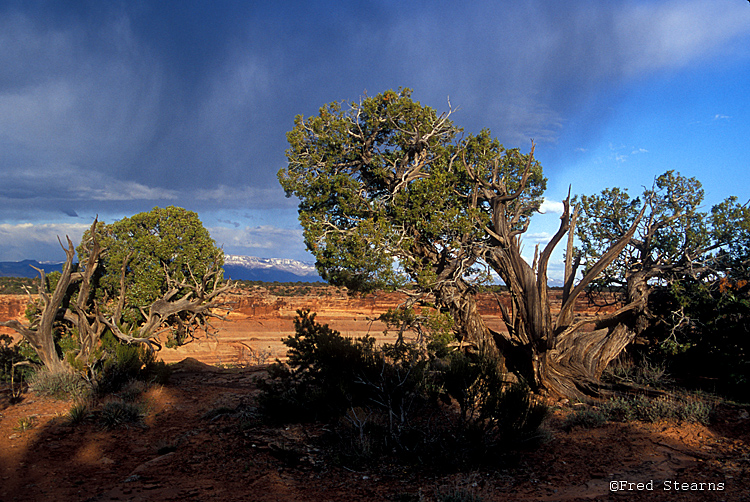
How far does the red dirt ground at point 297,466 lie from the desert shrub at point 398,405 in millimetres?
354

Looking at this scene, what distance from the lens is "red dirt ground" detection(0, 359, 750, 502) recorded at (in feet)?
17.3

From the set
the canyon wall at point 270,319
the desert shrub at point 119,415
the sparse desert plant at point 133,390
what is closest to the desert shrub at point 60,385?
the sparse desert plant at point 133,390

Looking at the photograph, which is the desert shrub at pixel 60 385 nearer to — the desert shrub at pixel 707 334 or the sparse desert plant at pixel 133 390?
the sparse desert plant at pixel 133 390

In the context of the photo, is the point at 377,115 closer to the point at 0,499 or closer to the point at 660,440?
the point at 660,440

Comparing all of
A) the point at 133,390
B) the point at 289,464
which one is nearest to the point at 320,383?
the point at 289,464

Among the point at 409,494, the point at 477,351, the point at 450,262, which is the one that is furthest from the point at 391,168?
the point at 409,494

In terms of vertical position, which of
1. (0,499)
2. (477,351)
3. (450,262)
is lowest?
(0,499)

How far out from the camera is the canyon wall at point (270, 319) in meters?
21.8

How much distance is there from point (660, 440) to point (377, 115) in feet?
31.9

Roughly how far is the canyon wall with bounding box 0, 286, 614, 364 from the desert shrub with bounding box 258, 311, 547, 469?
30.5 ft

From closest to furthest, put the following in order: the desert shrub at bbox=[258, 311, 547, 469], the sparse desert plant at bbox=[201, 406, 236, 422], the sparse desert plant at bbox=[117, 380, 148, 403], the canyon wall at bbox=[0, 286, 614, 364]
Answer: the desert shrub at bbox=[258, 311, 547, 469] → the sparse desert plant at bbox=[201, 406, 236, 422] → the sparse desert plant at bbox=[117, 380, 148, 403] → the canyon wall at bbox=[0, 286, 614, 364]

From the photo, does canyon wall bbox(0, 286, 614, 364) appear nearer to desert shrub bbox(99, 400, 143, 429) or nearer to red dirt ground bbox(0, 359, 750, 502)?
desert shrub bbox(99, 400, 143, 429)

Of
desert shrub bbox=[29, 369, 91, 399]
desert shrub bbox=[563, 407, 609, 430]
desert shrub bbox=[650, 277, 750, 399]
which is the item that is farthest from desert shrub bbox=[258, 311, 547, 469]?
desert shrub bbox=[650, 277, 750, 399]

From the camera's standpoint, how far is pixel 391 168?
12.1 metres
